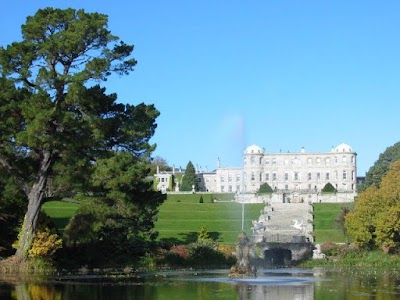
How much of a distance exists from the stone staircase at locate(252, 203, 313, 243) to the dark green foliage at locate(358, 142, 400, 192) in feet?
44.3

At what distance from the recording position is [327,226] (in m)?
57.6

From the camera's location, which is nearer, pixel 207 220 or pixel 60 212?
pixel 60 212

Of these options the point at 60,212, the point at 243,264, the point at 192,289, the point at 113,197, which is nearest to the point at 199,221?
the point at 60,212

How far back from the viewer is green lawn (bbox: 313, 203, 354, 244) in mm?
51725

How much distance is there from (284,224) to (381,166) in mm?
27842

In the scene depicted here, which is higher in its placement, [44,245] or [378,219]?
[378,219]

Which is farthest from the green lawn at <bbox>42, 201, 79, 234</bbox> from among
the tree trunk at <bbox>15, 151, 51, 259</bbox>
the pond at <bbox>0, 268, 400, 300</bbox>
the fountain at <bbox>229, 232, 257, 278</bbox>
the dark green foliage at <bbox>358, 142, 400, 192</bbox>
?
the dark green foliage at <bbox>358, 142, 400, 192</bbox>

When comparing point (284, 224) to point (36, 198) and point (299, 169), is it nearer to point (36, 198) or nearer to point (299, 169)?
point (36, 198)

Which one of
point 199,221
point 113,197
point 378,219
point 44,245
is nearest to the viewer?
point 113,197

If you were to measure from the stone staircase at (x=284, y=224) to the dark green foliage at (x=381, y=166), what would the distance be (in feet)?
44.3

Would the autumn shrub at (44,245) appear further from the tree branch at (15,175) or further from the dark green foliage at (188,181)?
the dark green foliage at (188,181)

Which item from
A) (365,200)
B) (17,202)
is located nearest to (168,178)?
(365,200)

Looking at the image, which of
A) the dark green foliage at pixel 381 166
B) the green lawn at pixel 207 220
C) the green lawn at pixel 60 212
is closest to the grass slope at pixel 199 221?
the green lawn at pixel 207 220

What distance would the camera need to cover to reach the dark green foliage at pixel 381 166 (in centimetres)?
8381
